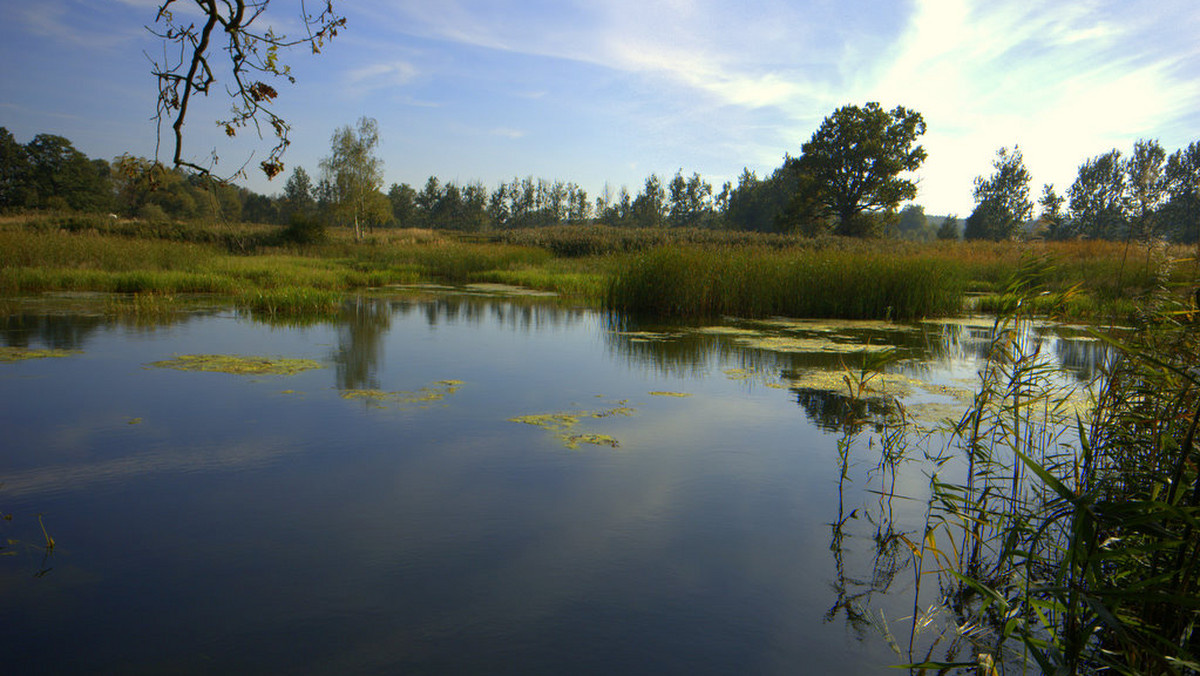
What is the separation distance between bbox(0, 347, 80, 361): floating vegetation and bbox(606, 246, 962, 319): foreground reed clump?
22.8ft

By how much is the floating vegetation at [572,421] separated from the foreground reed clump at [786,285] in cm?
537

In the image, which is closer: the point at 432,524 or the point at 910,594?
the point at 910,594

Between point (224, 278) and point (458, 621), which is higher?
point (224, 278)

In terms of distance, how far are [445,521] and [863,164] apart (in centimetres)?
3237

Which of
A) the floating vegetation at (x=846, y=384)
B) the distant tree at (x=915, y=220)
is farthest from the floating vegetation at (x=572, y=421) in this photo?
the distant tree at (x=915, y=220)

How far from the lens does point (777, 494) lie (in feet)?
9.80

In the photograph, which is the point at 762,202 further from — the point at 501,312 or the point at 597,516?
the point at 597,516

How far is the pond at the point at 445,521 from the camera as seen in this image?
1.83m

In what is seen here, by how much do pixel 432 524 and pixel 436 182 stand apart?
64342 millimetres

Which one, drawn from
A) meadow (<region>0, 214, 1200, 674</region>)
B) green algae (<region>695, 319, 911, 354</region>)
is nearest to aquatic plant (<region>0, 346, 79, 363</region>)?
meadow (<region>0, 214, 1200, 674</region>)

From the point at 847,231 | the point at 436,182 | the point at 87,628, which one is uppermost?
the point at 436,182

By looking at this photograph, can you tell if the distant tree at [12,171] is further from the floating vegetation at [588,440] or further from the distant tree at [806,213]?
the floating vegetation at [588,440]

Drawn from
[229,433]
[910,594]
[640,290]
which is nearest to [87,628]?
[229,433]

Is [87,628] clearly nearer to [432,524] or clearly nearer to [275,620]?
[275,620]
